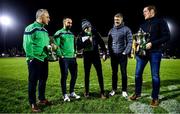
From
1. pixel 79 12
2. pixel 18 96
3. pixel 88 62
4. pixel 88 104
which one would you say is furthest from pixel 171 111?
pixel 79 12

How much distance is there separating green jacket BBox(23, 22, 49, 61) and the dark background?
3507 cm

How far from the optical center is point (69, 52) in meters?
7.59

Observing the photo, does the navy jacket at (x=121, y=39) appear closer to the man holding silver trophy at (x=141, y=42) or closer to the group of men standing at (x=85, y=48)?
the group of men standing at (x=85, y=48)

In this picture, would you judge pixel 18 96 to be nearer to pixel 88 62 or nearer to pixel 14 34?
pixel 88 62

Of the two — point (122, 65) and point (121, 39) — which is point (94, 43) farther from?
point (122, 65)

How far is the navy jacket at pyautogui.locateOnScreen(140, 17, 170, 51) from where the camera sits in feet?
22.4

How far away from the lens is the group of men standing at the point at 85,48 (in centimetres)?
645

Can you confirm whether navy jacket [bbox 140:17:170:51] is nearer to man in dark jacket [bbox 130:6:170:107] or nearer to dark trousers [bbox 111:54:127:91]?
man in dark jacket [bbox 130:6:170:107]

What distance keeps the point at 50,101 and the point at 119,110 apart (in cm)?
200

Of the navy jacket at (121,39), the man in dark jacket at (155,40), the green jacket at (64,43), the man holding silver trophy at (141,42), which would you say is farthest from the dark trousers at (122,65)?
the green jacket at (64,43)

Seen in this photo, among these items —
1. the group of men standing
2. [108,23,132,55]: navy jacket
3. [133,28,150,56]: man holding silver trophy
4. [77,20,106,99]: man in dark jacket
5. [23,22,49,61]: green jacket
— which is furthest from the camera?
[108,23,132,55]: navy jacket

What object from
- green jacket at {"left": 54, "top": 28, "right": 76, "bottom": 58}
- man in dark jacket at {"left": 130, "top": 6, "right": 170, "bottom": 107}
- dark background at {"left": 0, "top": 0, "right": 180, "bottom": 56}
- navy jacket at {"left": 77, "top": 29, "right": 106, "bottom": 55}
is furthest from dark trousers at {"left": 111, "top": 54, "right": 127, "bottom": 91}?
dark background at {"left": 0, "top": 0, "right": 180, "bottom": 56}

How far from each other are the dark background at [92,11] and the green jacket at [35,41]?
115ft

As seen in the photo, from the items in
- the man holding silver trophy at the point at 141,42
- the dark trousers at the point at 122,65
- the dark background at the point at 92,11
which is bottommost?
the dark trousers at the point at 122,65
